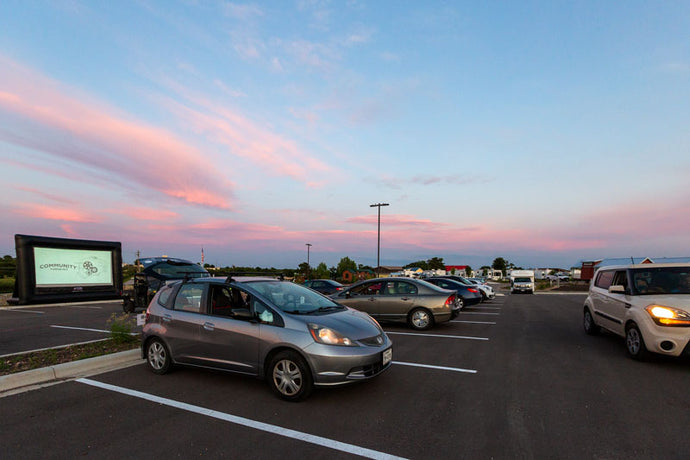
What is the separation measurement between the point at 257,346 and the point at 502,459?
9.98 feet

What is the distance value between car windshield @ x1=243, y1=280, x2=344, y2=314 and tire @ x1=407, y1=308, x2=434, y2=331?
4.54 m

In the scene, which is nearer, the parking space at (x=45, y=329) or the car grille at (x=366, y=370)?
the car grille at (x=366, y=370)

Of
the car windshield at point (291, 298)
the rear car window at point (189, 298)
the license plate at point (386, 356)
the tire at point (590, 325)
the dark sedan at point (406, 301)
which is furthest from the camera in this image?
the dark sedan at point (406, 301)

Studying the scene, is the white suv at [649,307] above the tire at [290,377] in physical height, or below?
above

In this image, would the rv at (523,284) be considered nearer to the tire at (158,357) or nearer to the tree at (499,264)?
the tire at (158,357)

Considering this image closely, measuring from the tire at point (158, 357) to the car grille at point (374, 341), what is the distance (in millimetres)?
3150

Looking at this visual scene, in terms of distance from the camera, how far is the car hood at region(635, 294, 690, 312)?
19.3 ft

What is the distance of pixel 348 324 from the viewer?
4.97m

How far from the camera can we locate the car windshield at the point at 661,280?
6551 millimetres

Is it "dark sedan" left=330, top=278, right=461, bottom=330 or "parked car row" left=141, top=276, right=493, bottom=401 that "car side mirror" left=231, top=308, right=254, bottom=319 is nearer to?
"parked car row" left=141, top=276, right=493, bottom=401

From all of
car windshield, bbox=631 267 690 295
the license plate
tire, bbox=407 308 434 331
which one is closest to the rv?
tire, bbox=407 308 434 331

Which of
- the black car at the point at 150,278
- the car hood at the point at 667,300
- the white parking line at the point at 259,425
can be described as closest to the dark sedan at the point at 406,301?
the car hood at the point at 667,300

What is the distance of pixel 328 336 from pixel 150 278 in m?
10.4

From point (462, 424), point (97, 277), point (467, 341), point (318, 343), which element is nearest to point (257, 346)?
point (318, 343)
